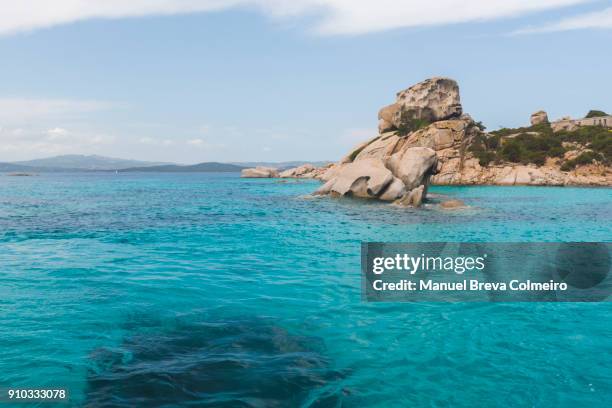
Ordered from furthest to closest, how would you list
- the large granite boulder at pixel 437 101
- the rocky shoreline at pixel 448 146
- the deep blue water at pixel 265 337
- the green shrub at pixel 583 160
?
the large granite boulder at pixel 437 101 < the green shrub at pixel 583 160 < the rocky shoreline at pixel 448 146 < the deep blue water at pixel 265 337

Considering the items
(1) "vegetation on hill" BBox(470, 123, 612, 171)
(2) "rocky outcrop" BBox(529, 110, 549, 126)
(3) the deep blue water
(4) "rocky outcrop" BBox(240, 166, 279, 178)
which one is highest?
(2) "rocky outcrop" BBox(529, 110, 549, 126)

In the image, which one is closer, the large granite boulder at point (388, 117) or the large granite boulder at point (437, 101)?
the large granite boulder at point (437, 101)

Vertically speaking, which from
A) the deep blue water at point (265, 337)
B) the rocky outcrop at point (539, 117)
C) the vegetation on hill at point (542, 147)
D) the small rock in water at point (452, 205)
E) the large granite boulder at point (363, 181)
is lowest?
the deep blue water at point (265, 337)

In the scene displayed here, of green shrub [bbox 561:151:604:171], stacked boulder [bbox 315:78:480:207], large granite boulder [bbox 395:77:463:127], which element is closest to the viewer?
green shrub [bbox 561:151:604:171]

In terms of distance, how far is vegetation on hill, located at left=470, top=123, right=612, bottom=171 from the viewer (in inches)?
3054

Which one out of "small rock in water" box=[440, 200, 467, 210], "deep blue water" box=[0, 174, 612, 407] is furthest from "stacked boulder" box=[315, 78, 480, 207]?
"deep blue water" box=[0, 174, 612, 407]

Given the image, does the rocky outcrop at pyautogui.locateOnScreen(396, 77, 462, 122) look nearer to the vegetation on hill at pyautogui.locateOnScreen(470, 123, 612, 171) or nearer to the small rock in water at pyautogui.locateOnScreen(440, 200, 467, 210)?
the vegetation on hill at pyautogui.locateOnScreen(470, 123, 612, 171)

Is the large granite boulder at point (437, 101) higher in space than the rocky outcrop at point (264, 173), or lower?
higher

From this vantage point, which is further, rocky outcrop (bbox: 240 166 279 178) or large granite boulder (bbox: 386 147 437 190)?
rocky outcrop (bbox: 240 166 279 178)

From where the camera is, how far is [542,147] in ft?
275

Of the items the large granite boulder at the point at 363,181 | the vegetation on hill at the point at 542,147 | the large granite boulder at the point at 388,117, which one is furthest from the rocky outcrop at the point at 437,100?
the large granite boulder at the point at 363,181

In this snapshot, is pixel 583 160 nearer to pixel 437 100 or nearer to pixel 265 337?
pixel 437 100

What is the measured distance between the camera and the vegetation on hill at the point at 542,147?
77562mm

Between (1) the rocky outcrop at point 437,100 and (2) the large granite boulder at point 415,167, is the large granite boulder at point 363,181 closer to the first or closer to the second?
(2) the large granite boulder at point 415,167
